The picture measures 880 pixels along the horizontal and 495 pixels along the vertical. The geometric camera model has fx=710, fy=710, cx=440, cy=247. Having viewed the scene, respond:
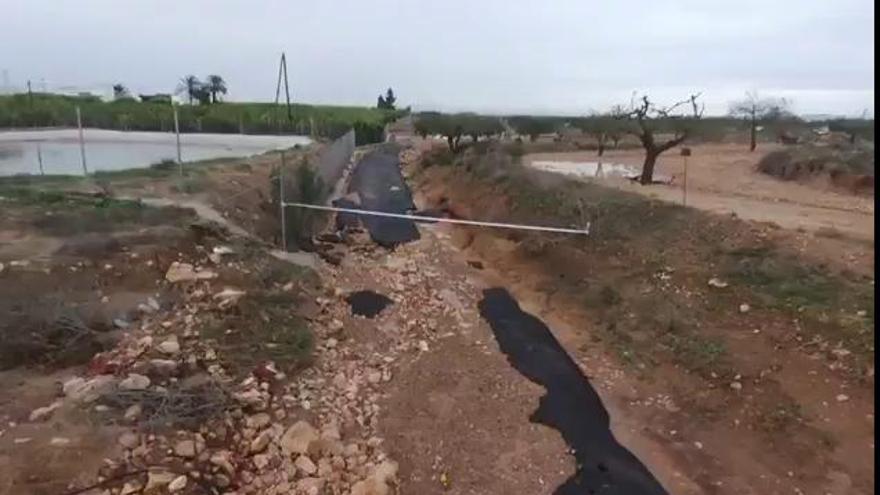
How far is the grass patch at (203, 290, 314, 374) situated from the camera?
9.12m

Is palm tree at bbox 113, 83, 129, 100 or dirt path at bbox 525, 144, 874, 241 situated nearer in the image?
dirt path at bbox 525, 144, 874, 241

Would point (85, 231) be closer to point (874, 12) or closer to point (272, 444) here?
point (272, 444)

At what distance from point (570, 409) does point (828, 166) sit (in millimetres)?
17010

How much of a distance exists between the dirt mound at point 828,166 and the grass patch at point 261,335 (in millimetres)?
15606

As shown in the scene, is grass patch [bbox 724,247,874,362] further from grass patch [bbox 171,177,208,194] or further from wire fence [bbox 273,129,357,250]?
grass patch [bbox 171,177,208,194]

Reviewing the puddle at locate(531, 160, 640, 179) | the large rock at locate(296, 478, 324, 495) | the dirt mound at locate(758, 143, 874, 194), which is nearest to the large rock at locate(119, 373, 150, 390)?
the large rock at locate(296, 478, 324, 495)

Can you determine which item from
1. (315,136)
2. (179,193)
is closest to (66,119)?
(315,136)

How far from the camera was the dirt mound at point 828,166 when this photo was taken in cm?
2041

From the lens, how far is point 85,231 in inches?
495

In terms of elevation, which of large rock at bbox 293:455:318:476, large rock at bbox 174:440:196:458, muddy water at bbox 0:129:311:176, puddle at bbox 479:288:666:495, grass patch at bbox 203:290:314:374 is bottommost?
puddle at bbox 479:288:666:495

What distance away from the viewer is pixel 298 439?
735cm

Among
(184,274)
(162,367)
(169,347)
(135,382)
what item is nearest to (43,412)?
(135,382)

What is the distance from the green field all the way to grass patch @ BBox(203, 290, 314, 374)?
77.7 feet

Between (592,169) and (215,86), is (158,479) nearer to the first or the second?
(592,169)
